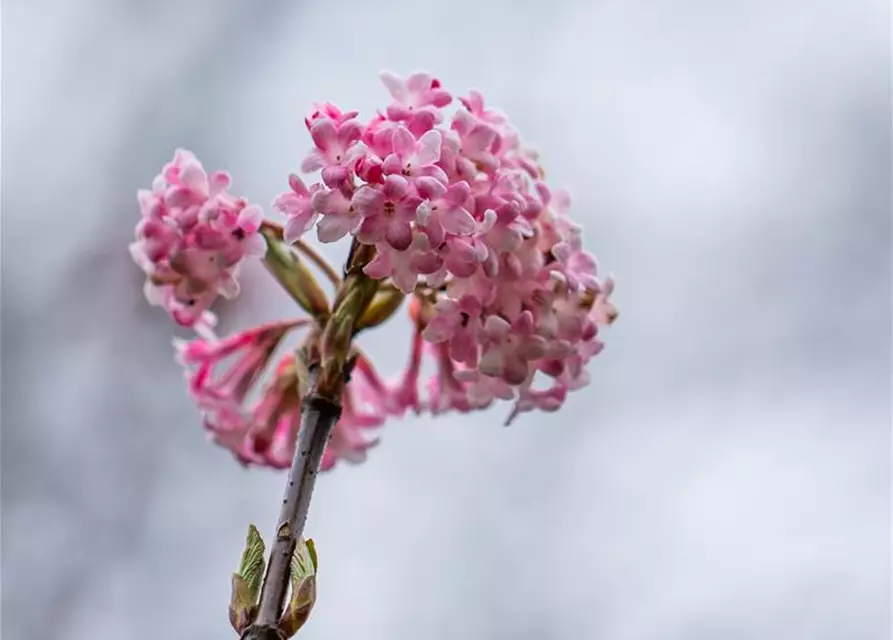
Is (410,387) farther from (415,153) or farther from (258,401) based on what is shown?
(415,153)

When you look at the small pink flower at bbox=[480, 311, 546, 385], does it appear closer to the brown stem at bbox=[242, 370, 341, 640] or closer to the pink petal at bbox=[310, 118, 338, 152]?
the brown stem at bbox=[242, 370, 341, 640]

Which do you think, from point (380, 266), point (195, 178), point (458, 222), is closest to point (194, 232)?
point (195, 178)

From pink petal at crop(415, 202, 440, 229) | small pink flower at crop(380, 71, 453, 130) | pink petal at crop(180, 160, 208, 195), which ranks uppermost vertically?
small pink flower at crop(380, 71, 453, 130)

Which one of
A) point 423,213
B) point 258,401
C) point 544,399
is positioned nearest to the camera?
point 423,213

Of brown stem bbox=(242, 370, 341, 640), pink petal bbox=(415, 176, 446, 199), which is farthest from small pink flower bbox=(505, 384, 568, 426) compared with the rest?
pink petal bbox=(415, 176, 446, 199)

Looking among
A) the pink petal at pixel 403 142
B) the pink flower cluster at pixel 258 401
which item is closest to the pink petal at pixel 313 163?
the pink petal at pixel 403 142

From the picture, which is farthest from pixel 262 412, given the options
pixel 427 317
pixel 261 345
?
pixel 427 317

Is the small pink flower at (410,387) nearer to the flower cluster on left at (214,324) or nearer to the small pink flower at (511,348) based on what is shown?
the flower cluster on left at (214,324)
